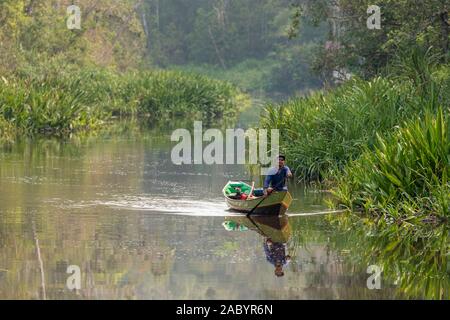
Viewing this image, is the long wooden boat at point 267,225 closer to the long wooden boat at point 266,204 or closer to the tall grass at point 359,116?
the long wooden boat at point 266,204

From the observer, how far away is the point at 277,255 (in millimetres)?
18469

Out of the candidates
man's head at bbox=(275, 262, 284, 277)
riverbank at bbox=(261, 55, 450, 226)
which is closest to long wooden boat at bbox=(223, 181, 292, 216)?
riverbank at bbox=(261, 55, 450, 226)

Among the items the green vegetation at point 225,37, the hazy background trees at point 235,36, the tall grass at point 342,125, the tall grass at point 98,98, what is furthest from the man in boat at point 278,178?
the green vegetation at point 225,37

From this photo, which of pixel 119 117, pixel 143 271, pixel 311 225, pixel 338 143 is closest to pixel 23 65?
pixel 119 117

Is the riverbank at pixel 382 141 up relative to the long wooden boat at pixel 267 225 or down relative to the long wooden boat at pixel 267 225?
up

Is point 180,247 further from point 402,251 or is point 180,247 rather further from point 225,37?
point 225,37

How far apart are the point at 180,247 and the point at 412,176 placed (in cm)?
470

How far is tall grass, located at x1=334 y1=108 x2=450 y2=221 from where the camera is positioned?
66.3 feet

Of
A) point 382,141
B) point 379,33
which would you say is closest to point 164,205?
point 382,141

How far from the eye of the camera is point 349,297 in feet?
49.8

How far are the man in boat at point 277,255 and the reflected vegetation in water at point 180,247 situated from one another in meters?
0.02

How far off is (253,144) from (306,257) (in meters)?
12.9
